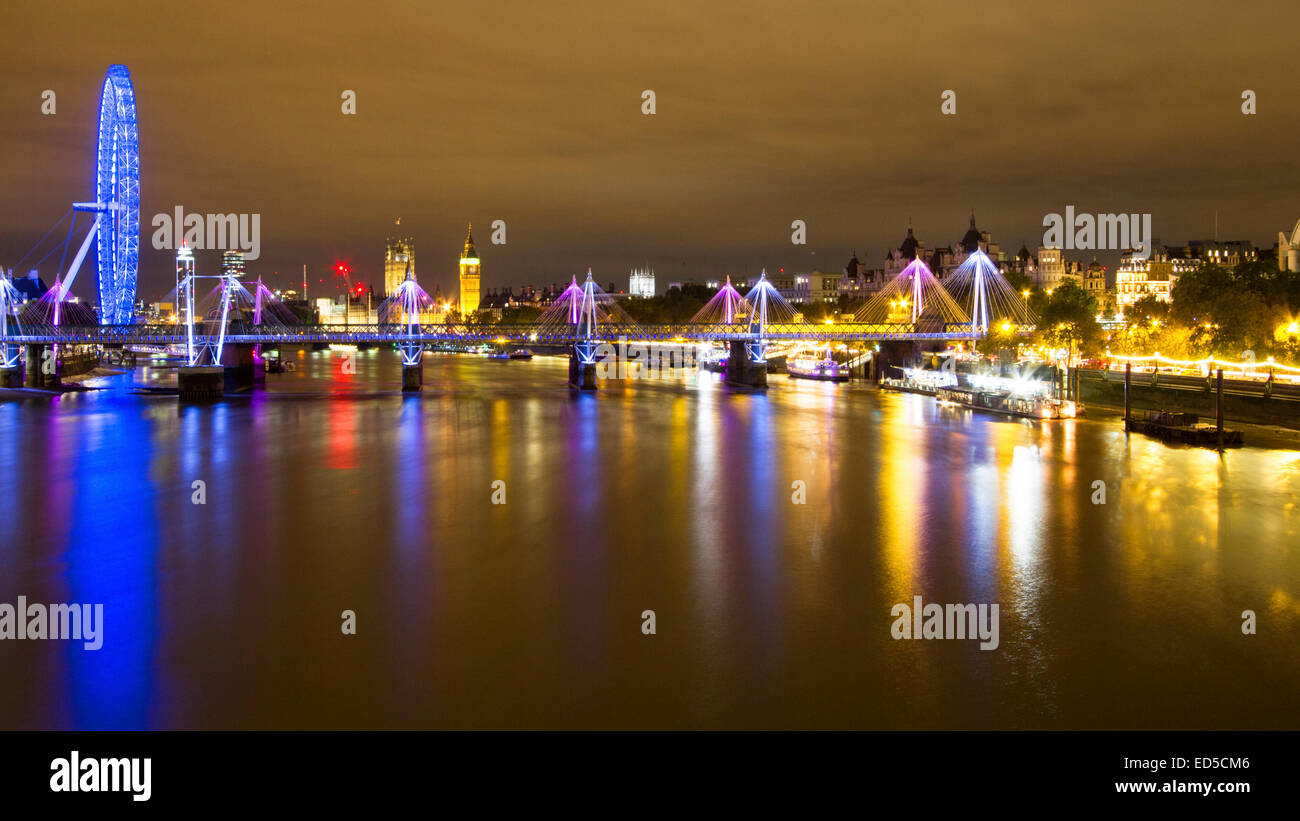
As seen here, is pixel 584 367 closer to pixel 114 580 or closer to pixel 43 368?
pixel 43 368

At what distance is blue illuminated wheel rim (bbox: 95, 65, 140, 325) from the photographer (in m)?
63.9

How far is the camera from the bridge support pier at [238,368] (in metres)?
61.3

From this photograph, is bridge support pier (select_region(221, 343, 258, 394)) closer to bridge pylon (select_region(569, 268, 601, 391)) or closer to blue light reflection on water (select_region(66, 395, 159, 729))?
bridge pylon (select_region(569, 268, 601, 391))

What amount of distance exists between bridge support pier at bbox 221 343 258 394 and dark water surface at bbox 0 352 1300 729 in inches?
1160

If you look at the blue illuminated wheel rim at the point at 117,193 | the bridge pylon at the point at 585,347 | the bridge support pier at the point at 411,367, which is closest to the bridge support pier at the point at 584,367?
the bridge pylon at the point at 585,347

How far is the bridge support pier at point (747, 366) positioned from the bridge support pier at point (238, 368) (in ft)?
103

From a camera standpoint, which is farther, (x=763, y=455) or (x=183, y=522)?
(x=763, y=455)

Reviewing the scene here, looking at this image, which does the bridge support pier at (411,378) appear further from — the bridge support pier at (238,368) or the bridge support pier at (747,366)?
the bridge support pier at (747,366)

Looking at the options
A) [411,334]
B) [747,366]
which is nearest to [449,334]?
[411,334]

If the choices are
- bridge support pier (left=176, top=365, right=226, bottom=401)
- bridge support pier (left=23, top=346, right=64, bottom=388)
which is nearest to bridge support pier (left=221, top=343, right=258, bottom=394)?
bridge support pier (left=176, top=365, right=226, bottom=401)

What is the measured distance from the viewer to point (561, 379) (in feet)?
258
